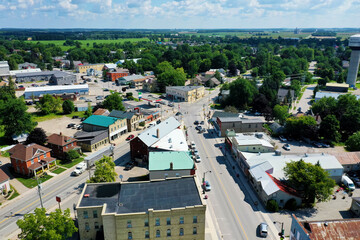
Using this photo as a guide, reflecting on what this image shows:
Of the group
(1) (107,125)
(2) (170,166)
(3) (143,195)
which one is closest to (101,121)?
(1) (107,125)

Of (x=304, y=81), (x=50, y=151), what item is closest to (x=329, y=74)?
(x=304, y=81)

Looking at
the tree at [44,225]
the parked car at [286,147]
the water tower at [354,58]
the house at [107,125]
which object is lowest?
the parked car at [286,147]

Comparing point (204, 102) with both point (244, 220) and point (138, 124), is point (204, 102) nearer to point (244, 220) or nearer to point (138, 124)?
point (138, 124)

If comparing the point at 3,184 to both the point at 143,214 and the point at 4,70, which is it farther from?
the point at 4,70

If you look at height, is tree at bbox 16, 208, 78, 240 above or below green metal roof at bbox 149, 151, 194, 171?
above

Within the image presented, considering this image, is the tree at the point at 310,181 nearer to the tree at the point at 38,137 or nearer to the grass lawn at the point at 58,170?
the grass lawn at the point at 58,170

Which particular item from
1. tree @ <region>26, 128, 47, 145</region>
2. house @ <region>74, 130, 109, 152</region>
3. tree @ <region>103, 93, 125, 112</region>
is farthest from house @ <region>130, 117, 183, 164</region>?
tree @ <region>103, 93, 125, 112</region>

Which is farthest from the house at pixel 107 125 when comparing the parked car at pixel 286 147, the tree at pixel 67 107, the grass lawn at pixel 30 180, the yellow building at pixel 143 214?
the parked car at pixel 286 147

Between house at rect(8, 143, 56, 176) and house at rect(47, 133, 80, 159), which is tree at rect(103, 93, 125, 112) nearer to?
house at rect(47, 133, 80, 159)
